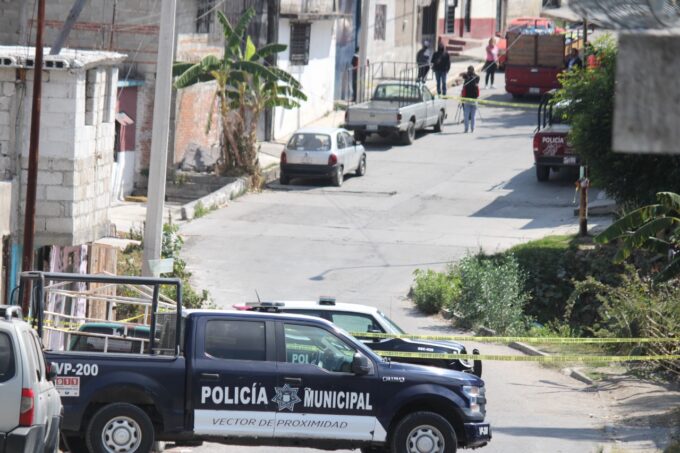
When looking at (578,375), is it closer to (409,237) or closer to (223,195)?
(409,237)

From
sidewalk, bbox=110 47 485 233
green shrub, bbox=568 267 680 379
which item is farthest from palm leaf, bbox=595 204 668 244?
sidewalk, bbox=110 47 485 233

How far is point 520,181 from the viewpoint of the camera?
32.8 m

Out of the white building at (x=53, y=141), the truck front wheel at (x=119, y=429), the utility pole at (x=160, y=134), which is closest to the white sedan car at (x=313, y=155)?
the white building at (x=53, y=141)

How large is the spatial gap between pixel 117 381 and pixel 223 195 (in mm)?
18557

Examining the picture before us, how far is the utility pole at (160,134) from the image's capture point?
17188mm

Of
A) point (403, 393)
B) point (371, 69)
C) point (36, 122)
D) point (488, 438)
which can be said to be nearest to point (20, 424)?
point (403, 393)

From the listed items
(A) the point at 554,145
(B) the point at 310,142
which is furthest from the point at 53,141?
(A) the point at 554,145

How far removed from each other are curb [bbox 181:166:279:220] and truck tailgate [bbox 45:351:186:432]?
54.4 ft

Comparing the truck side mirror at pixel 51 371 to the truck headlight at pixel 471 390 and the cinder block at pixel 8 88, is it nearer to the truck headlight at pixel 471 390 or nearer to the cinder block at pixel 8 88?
the truck headlight at pixel 471 390

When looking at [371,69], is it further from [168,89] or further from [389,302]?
[168,89]

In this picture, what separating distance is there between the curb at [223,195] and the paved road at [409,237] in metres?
0.30

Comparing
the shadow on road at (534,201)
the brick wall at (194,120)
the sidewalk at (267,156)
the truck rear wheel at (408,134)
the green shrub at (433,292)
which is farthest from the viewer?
the truck rear wheel at (408,134)

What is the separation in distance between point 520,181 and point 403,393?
2185cm

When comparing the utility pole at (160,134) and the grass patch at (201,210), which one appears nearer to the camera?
the utility pole at (160,134)
